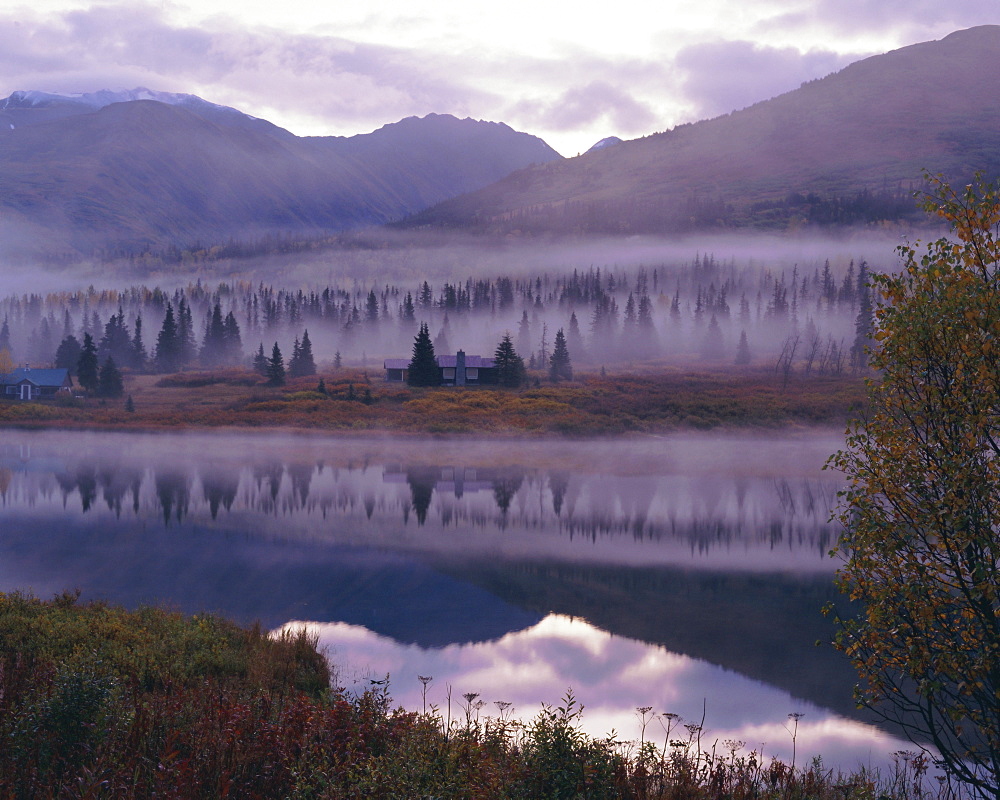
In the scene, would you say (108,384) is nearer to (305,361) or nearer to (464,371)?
(305,361)

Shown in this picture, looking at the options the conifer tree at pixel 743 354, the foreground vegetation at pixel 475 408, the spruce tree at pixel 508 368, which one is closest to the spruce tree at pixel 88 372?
the foreground vegetation at pixel 475 408

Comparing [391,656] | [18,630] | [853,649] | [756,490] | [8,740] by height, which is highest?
[853,649]

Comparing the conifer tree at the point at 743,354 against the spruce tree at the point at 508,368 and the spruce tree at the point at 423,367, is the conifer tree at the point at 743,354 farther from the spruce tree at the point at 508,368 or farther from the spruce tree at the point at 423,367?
the spruce tree at the point at 423,367

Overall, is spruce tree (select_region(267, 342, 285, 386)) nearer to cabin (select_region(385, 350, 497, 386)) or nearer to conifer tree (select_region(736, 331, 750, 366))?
cabin (select_region(385, 350, 497, 386))

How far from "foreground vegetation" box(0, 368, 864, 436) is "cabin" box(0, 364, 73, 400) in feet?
23.0

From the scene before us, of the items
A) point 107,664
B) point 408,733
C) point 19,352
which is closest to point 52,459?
point 107,664

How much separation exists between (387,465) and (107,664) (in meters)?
48.8

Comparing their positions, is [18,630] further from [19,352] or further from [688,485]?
[19,352]

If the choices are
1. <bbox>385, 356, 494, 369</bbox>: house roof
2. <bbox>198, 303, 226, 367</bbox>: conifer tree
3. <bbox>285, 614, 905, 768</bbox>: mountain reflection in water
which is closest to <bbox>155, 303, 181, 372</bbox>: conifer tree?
<bbox>198, 303, 226, 367</bbox>: conifer tree

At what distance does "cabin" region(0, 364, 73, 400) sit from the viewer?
98188 mm

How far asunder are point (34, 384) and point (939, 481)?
110m

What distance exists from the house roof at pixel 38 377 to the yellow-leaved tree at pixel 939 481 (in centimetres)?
10964

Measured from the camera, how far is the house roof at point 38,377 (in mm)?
99250

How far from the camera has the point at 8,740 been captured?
8109 mm
